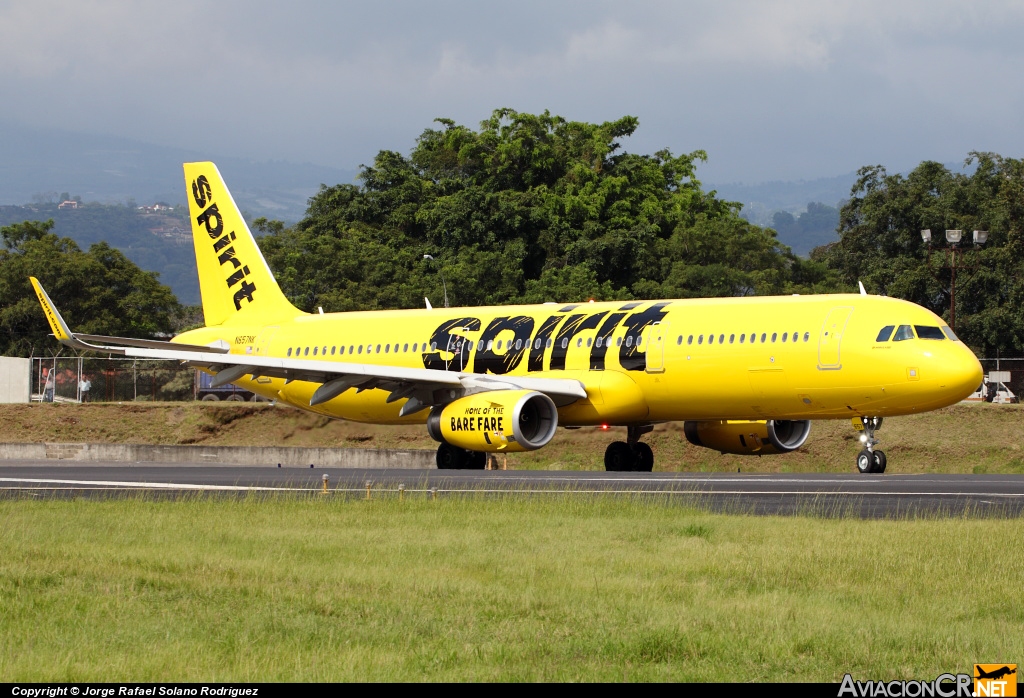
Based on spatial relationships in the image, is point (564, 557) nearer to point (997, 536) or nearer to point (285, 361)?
point (997, 536)

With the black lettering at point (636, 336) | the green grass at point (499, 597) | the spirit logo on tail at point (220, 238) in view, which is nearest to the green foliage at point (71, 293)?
the spirit logo on tail at point (220, 238)

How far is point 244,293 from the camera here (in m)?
36.1

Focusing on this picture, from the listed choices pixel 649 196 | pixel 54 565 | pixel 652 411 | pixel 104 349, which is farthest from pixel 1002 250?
pixel 54 565

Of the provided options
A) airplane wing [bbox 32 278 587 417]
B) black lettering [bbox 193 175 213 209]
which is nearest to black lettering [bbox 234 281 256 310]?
black lettering [bbox 193 175 213 209]

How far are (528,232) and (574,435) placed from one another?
34238mm

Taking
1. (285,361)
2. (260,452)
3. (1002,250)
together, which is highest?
(1002,250)

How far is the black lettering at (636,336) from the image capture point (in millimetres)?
27875

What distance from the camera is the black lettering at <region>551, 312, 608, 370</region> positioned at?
29.0 meters

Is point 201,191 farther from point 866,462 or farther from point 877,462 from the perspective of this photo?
point 877,462

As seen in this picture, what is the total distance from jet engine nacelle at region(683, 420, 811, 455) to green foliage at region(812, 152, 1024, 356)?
21.6m

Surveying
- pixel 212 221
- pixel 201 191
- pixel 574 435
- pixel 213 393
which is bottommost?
pixel 574 435

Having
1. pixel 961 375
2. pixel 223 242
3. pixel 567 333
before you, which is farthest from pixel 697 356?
pixel 223 242

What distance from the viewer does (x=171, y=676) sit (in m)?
7.81

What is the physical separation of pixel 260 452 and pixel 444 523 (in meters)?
21.8
